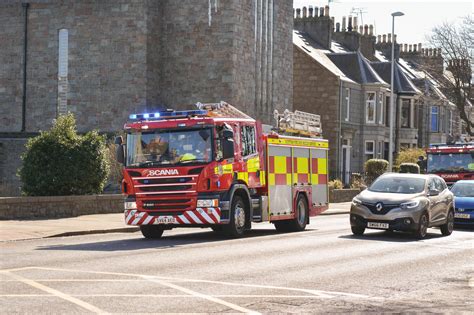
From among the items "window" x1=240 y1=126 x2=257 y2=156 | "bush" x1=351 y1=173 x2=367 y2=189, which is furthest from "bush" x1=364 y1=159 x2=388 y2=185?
"window" x1=240 y1=126 x2=257 y2=156

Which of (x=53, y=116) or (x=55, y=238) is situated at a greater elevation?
(x=53, y=116)

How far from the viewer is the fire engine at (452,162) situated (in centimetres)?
3653

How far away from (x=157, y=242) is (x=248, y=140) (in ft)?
11.5

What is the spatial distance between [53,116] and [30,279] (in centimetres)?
3695

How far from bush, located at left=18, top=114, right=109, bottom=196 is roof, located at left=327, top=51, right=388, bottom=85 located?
34282 millimetres

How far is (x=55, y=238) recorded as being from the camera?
2177 cm

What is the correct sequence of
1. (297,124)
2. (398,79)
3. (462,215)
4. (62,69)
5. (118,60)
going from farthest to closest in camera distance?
(398,79)
(62,69)
(118,60)
(462,215)
(297,124)

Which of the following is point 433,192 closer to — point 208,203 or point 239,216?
point 239,216

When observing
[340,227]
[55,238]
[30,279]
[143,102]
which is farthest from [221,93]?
[30,279]

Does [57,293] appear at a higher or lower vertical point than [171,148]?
lower

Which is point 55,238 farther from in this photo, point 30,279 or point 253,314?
point 253,314

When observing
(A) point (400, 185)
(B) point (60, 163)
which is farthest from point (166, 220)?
(B) point (60, 163)

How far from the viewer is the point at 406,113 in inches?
2613

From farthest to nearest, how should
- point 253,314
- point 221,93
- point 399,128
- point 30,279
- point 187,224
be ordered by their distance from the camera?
point 399,128 → point 221,93 → point 187,224 → point 30,279 → point 253,314
